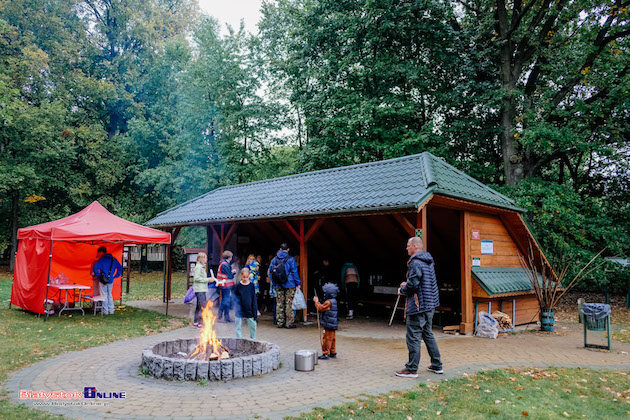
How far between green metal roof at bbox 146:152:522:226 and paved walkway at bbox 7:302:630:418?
2.84m

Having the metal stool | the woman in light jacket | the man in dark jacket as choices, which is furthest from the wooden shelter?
the metal stool

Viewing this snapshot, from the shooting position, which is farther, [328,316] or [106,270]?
[106,270]

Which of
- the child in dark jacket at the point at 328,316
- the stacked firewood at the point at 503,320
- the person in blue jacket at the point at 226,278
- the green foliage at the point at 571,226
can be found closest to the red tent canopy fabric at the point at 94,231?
the person in blue jacket at the point at 226,278

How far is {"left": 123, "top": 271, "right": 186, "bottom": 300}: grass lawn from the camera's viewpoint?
1792 cm

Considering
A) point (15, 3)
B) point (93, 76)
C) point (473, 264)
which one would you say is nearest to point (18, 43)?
point (15, 3)

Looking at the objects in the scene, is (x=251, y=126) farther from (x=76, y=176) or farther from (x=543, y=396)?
(x=543, y=396)

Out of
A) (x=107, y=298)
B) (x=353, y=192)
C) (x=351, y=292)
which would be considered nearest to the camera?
(x=353, y=192)

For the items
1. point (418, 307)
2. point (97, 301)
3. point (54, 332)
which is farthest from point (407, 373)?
point (97, 301)

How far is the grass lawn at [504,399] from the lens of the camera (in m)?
4.82

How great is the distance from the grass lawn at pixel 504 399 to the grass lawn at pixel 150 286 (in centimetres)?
1399

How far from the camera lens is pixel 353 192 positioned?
10.8 meters

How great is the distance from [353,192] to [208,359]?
18.5ft

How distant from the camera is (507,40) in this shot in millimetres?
17750

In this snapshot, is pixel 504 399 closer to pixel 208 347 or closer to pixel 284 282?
pixel 208 347
